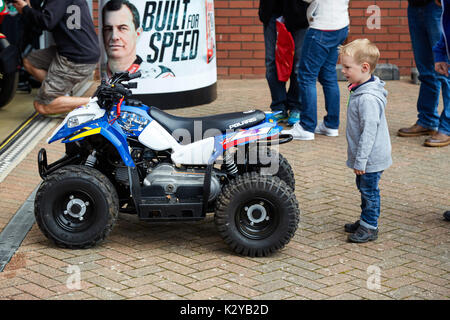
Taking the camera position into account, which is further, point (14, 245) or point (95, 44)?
point (95, 44)

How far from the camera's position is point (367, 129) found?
15.9ft

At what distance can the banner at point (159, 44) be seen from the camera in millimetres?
8305

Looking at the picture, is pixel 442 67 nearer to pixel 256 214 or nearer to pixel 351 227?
pixel 351 227

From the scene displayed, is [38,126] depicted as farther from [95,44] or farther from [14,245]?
[14,245]

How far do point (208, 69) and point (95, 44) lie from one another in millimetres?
1508

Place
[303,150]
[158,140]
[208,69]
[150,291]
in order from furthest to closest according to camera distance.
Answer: [208,69] → [303,150] → [158,140] → [150,291]

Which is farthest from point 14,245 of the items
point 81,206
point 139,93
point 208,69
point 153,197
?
point 208,69

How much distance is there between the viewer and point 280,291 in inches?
167

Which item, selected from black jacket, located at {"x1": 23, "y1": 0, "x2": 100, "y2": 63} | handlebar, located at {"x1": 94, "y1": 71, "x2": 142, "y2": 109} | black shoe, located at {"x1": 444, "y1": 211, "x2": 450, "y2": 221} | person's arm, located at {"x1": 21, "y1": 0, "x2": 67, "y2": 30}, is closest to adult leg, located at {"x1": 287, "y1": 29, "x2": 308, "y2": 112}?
black jacket, located at {"x1": 23, "y1": 0, "x2": 100, "y2": 63}

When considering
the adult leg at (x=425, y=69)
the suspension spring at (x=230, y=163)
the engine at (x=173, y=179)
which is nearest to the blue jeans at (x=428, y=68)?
the adult leg at (x=425, y=69)

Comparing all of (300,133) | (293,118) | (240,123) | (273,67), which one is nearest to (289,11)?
(273,67)

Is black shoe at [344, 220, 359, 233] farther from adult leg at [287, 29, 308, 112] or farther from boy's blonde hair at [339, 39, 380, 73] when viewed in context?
adult leg at [287, 29, 308, 112]

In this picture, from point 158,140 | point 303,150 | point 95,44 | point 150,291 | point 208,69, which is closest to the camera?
point 150,291

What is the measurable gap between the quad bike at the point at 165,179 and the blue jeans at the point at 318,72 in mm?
2680
